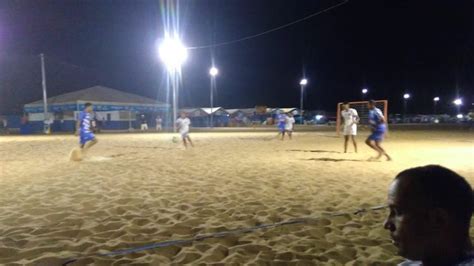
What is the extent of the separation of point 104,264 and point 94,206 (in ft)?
8.22

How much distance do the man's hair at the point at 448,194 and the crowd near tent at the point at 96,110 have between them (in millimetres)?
40862

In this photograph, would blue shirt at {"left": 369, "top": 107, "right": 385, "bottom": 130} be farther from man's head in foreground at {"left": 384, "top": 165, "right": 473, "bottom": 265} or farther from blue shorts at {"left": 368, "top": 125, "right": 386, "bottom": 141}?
man's head in foreground at {"left": 384, "top": 165, "right": 473, "bottom": 265}

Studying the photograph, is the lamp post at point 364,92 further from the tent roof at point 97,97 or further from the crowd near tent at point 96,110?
the crowd near tent at point 96,110

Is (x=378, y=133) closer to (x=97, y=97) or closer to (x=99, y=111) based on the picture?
(x=99, y=111)

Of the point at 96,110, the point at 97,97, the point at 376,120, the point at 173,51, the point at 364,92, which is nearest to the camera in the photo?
the point at 376,120

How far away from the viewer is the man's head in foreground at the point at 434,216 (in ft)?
3.52

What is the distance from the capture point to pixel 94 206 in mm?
6090

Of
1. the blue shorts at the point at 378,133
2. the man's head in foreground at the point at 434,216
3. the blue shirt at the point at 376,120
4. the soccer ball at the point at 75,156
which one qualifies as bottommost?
the soccer ball at the point at 75,156

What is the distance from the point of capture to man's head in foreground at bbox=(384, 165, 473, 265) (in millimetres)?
1074

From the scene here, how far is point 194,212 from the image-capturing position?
18.6ft

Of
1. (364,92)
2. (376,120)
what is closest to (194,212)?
(376,120)

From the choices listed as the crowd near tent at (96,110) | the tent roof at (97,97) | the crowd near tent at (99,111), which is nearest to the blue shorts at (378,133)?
the crowd near tent at (99,111)

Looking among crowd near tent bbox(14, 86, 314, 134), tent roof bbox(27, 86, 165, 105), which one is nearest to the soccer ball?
crowd near tent bbox(14, 86, 314, 134)

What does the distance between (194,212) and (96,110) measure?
40687 millimetres
